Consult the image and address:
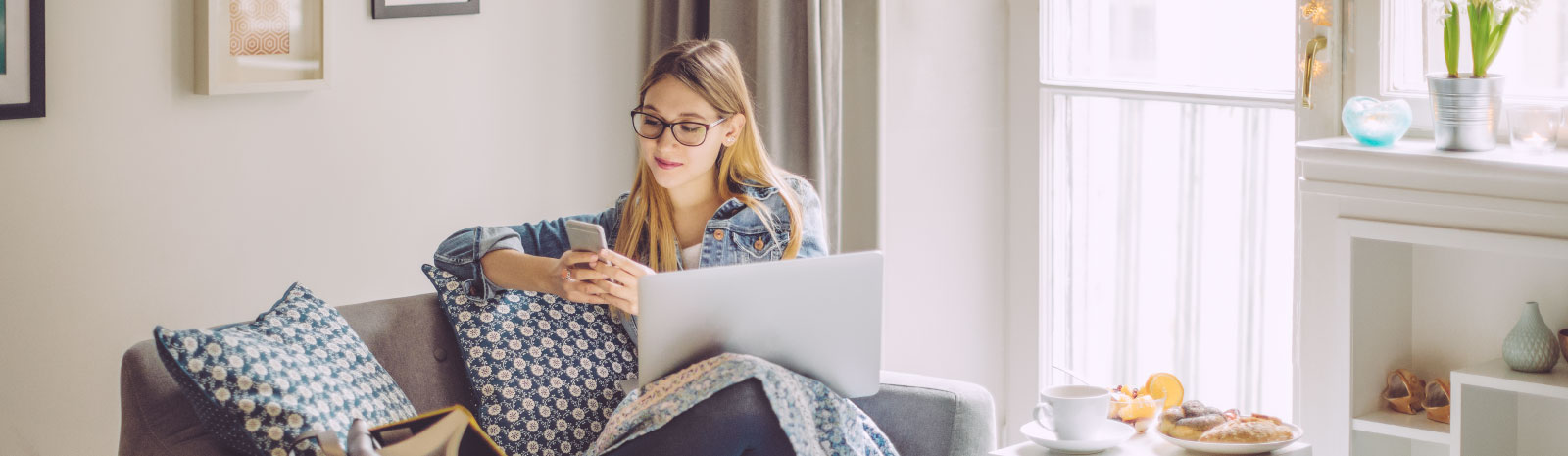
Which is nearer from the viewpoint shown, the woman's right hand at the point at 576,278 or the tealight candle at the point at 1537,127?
the tealight candle at the point at 1537,127

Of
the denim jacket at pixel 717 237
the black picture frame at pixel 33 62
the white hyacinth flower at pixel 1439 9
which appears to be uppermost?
the white hyacinth flower at pixel 1439 9

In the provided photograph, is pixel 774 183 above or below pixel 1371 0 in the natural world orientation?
below

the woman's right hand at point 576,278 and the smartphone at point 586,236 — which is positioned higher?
the smartphone at point 586,236

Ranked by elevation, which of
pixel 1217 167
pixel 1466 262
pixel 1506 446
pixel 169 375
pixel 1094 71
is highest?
pixel 1094 71

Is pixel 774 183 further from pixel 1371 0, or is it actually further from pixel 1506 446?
pixel 1506 446

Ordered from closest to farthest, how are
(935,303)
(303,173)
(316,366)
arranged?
(316,366)
(303,173)
(935,303)

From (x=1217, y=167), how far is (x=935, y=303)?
74 centimetres

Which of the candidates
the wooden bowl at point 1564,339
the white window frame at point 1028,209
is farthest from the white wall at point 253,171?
the wooden bowl at point 1564,339

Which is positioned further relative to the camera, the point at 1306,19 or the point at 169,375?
the point at 1306,19

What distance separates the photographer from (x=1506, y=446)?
221 centimetres

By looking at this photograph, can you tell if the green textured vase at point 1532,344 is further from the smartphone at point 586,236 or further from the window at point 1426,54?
the smartphone at point 586,236

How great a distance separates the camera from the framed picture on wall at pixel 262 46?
8.00 feet

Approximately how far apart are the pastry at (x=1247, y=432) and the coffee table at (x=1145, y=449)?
0.02 m

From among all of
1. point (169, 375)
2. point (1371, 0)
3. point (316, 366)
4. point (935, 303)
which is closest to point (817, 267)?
point (316, 366)
